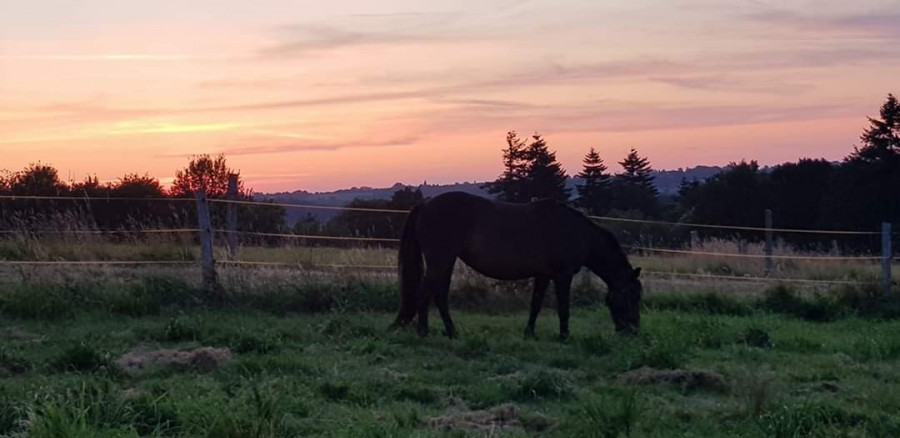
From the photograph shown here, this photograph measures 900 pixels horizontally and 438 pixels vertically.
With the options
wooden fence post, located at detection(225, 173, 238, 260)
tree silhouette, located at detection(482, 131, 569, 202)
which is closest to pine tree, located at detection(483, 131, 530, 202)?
tree silhouette, located at detection(482, 131, 569, 202)

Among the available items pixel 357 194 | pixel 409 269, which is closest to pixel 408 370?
pixel 409 269

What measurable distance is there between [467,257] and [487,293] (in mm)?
2192

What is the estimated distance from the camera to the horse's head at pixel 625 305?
31.5 ft

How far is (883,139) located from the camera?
37062 millimetres

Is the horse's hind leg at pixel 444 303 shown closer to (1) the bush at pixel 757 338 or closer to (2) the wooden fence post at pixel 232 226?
(1) the bush at pixel 757 338

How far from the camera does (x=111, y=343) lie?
7.95 metres

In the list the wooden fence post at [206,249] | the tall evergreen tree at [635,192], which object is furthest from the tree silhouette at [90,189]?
the tall evergreen tree at [635,192]

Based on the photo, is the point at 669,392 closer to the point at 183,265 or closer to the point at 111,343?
the point at 111,343

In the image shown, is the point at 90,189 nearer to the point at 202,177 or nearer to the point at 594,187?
the point at 202,177

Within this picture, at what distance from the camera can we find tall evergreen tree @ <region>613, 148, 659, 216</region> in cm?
4028

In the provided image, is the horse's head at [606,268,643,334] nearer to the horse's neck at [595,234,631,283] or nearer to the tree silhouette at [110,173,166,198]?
the horse's neck at [595,234,631,283]

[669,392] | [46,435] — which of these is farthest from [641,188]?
[46,435]

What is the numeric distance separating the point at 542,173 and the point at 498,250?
80.1 ft

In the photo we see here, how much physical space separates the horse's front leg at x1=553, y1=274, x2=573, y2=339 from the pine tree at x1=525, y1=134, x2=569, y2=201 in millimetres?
21990
